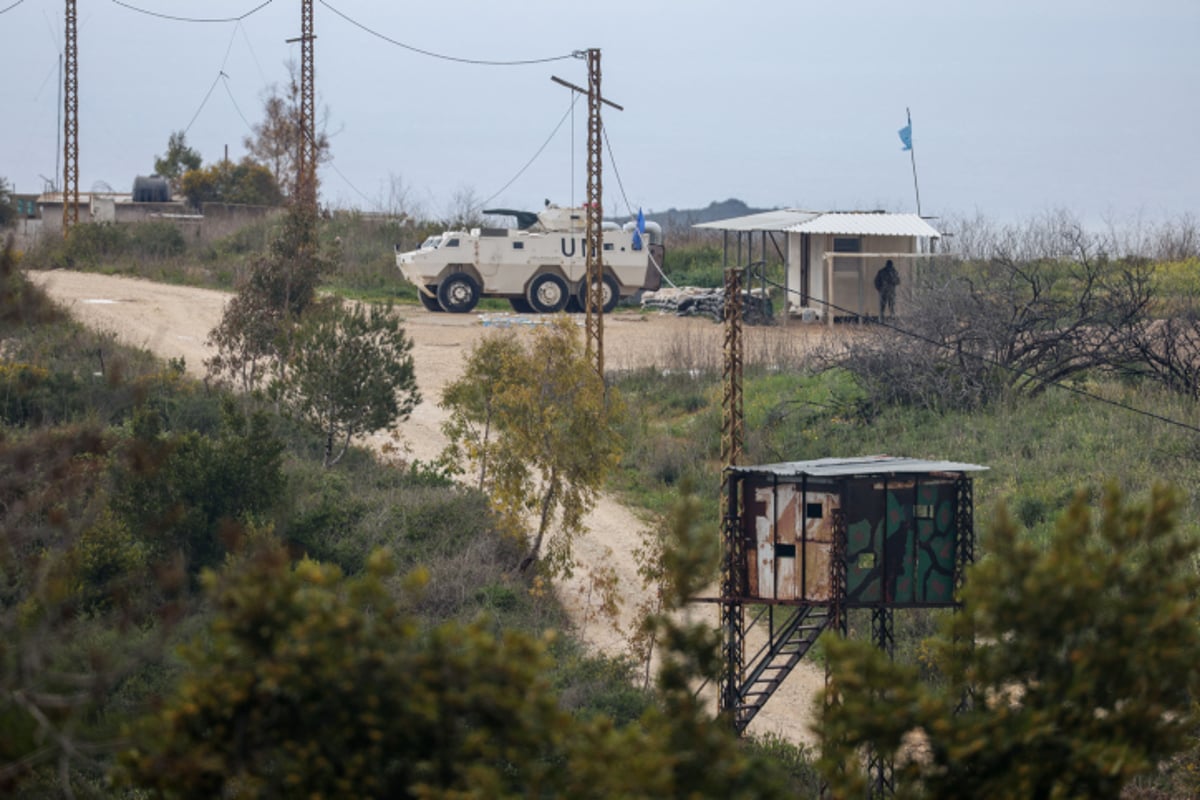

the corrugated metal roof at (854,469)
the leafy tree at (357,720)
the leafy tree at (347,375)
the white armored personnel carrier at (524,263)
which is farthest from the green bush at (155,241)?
the leafy tree at (357,720)

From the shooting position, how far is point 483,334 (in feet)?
79.7

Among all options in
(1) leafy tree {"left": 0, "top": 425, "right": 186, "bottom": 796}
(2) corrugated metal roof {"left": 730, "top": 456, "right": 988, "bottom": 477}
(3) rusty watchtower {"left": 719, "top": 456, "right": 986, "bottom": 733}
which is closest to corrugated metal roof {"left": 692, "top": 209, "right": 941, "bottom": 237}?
(2) corrugated metal roof {"left": 730, "top": 456, "right": 988, "bottom": 477}

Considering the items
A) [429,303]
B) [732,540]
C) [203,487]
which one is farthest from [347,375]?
[429,303]

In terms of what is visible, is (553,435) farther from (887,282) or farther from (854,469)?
(887,282)

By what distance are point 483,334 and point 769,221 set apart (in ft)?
27.4

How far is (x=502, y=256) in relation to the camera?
28562mm

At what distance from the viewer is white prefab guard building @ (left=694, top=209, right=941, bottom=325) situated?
2717cm

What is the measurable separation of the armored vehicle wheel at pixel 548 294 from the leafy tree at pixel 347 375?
12.1 metres

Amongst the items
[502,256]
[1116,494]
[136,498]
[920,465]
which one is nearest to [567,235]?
[502,256]

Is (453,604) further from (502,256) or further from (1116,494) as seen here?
(502,256)

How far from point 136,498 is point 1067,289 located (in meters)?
16.5

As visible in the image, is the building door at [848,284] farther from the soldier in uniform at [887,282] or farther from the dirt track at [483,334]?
the dirt track at [483,334]

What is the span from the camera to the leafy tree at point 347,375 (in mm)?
16406

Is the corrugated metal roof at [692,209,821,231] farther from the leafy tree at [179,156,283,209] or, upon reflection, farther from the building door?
the leafy tree at [179,156,283,209]
